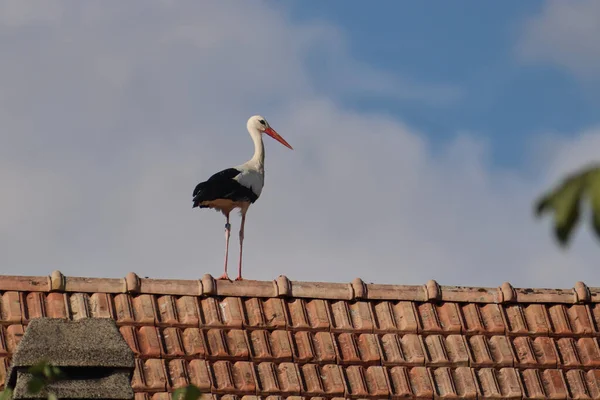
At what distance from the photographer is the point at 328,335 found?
9.57 metres

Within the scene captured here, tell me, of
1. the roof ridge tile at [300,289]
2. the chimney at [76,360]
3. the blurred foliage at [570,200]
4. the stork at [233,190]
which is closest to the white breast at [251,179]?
the stork at [233,190]

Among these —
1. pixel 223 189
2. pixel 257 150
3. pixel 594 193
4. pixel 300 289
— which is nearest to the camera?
pixel 594 193

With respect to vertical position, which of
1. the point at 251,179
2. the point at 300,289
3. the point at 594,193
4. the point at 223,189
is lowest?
the point at 594,193

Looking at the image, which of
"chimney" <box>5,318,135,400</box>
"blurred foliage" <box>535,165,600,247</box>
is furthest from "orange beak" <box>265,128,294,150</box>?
"blurred foliage" <box>535,165,600,247</box>

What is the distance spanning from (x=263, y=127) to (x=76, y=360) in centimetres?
1024

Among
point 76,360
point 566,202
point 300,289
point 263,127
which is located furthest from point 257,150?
point 566,202

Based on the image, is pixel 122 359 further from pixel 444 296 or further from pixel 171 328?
pixel 444 296

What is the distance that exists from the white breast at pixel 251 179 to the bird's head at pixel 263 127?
4.59 ft

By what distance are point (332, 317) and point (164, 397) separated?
5.09 feet

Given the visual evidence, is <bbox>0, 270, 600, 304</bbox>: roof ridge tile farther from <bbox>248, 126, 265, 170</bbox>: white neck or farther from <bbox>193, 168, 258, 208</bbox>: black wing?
<bbox>248, 126, 265, 170</bbox>: white neck

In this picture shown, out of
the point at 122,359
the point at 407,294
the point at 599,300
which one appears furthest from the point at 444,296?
the point at 122,359

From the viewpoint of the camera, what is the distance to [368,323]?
31.9ft

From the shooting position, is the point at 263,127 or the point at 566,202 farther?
Answer: the point at 263,127

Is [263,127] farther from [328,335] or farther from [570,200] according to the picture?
[570,200]
